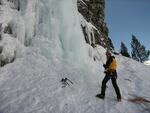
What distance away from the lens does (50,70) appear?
13.0m

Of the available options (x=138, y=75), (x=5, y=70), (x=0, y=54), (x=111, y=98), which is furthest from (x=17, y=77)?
(x=138, y=75)

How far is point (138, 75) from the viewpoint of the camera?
1727 centimetres

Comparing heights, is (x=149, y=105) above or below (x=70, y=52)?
below

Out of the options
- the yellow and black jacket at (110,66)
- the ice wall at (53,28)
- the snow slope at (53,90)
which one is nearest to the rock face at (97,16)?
the ice wall at (53,28)

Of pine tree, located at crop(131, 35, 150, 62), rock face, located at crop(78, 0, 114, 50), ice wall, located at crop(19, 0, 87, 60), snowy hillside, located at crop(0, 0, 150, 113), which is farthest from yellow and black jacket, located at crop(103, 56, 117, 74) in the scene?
pine tree, located at crop(131, 35, 150, 62)

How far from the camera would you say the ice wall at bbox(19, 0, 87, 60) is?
1445cm

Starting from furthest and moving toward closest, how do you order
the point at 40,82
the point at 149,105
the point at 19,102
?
the point at 40,82 < the point at 149,105 < the point at 19,102

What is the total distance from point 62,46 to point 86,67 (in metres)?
1.98

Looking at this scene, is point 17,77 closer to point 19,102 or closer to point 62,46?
point 19,102

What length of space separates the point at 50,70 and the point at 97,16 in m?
18.5

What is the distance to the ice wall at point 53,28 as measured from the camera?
1445cm

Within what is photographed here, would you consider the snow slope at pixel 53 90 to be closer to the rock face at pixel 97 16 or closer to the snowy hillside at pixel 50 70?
the snowy hillside at pixel 50 70

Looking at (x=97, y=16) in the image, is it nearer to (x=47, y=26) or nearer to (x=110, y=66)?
(x=47, y=26)

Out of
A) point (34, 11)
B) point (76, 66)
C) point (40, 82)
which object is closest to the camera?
point (40, 82)
